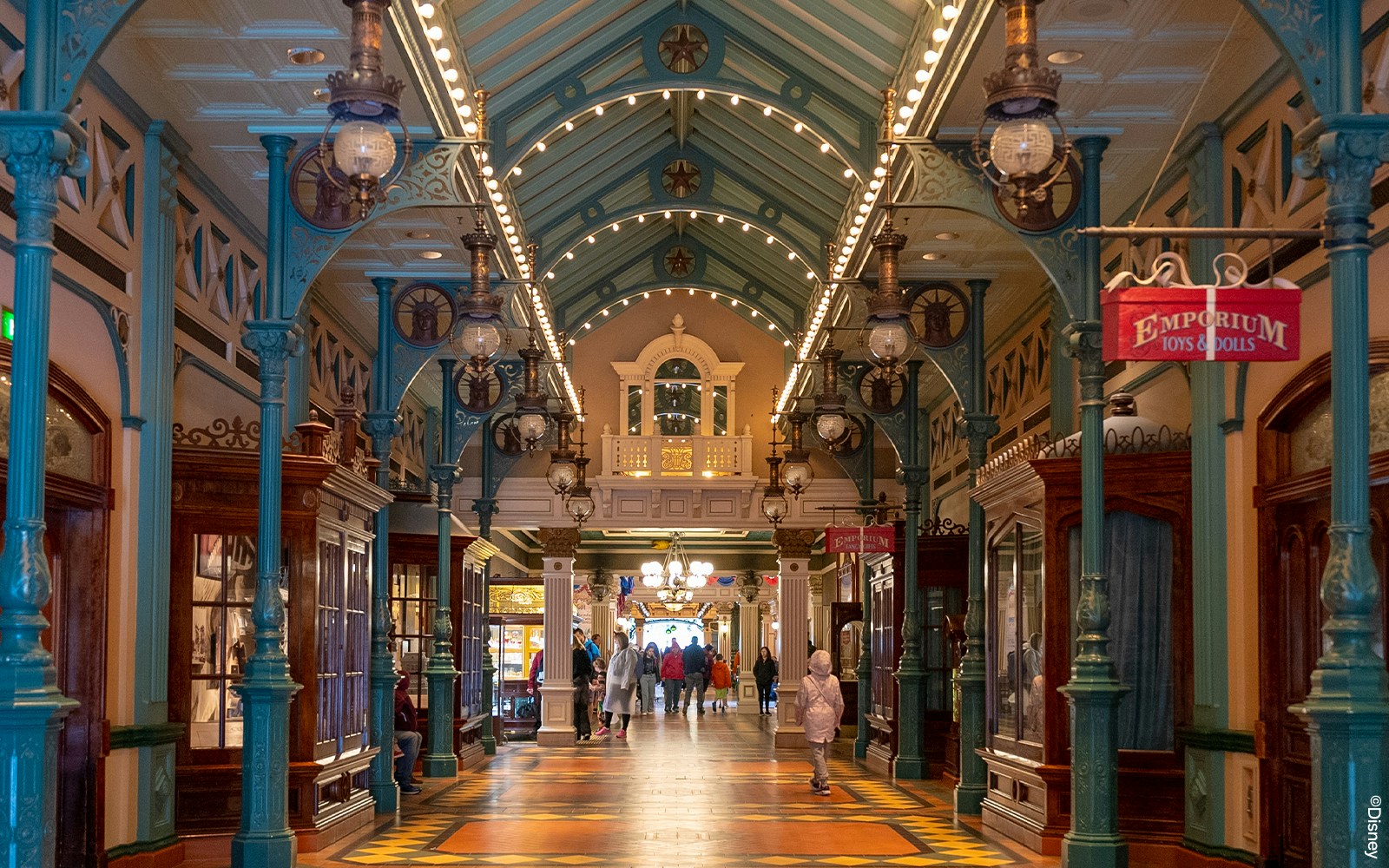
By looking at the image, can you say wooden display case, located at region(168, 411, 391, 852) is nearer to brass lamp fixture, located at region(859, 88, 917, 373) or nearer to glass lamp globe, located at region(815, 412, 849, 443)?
brass lamp fixture, located at region(859, 88, 917, 373)

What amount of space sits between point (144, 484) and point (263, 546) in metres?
1.03

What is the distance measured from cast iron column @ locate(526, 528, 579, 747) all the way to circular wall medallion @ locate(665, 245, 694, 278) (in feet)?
14.7

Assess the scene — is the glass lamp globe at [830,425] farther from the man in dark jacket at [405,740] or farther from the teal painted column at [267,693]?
the teal painted column at [267,693]

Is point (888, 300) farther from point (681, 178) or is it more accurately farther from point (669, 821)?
point (681, 178)

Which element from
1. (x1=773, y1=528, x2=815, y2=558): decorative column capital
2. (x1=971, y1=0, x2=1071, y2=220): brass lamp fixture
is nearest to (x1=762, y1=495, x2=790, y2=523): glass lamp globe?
(x1=773, y1=528, x2=815, y2=558): decorative column capital

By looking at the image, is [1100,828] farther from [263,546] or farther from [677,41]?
[677,41]

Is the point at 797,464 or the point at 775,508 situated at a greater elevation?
the point at 797,464

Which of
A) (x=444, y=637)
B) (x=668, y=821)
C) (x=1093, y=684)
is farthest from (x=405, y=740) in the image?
(x=1093, y=684)

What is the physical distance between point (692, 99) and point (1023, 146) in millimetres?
10862

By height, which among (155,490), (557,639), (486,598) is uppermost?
(155,490)

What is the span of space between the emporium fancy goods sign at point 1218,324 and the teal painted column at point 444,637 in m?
10.9

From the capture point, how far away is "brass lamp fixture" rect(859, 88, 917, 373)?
10.4m

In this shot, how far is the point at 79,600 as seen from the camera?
991 cm

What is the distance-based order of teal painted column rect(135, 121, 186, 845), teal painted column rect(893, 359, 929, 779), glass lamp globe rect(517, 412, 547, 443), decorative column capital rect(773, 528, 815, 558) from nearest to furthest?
teal painted column rect(135, 121, 186, 845) → glass lamp globe rect(517, 412, 547, 443) → teal painted column rect(893, 359, 929, 779) → decorative column capital rect(773, 528, 815, 558)
